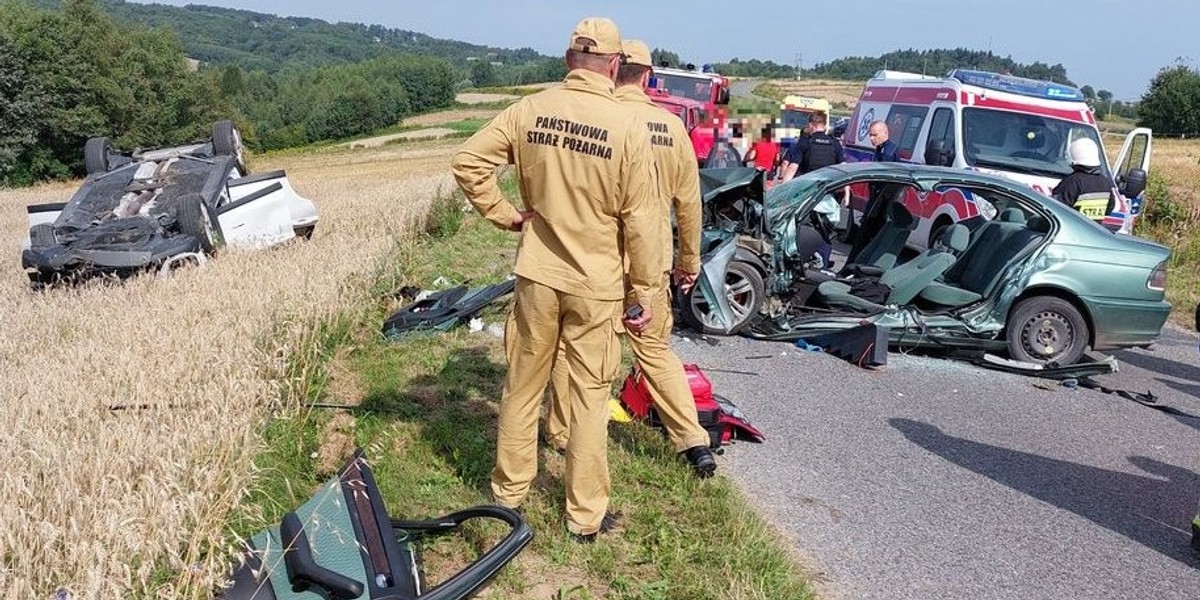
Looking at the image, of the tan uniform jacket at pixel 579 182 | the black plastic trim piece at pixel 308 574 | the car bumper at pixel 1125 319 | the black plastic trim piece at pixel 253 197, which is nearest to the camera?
the black plastic trim piece at pixel 308 574

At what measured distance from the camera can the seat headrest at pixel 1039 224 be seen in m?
7.09

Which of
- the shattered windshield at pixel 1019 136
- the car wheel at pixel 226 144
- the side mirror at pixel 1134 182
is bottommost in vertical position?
the car wheel at pixel 226 144

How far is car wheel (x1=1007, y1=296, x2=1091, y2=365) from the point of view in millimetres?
7051

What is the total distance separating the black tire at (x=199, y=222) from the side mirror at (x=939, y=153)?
8.02 meters

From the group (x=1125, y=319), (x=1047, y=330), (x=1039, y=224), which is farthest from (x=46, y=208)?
(x=1125, y=319)

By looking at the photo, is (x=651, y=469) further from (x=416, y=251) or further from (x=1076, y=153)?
(x=1076, y=153)

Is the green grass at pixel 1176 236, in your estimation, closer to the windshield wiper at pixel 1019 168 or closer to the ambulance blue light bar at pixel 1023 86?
the windshield wiper at pixel 1019 168

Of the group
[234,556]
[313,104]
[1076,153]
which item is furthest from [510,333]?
[313,104]

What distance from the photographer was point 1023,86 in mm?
11266

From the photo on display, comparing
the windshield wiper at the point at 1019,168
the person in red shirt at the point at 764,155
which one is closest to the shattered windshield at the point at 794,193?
the person in red shirt at the point at 764,155

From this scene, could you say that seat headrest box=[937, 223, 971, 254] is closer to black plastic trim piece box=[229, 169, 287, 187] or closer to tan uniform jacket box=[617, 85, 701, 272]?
tan uniform jacket box=[617, 85, 701, 272]

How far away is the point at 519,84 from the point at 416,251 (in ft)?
329

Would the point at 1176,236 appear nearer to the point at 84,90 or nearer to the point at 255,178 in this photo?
the point at 255,178

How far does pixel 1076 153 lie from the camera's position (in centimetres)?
897
